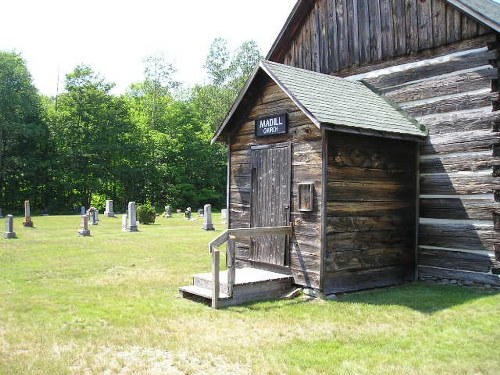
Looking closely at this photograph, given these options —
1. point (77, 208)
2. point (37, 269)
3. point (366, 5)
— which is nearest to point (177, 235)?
point (37, 269)

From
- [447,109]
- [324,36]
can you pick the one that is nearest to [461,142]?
[447,109]

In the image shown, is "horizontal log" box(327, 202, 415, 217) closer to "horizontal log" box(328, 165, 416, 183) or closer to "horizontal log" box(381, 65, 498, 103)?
"horizontal log" box(328, 165, 416, 183)

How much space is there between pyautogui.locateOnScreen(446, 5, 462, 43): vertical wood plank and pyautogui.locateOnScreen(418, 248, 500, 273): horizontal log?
4.73m

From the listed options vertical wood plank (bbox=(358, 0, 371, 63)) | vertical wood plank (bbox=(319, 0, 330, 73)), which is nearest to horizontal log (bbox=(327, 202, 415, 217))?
vertical wood plank (bbox=(358, 0, 371, 63))

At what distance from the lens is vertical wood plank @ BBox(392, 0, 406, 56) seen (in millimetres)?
11414

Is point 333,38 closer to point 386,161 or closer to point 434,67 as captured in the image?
point 434,67

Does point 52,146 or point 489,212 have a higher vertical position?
point 52,146

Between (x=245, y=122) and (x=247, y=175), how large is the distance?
4.09 ft

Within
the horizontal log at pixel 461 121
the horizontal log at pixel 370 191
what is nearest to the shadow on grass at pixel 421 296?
the horizontal log at pixel 370 191

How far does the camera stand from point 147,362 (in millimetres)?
5504

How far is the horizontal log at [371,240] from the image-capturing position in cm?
923

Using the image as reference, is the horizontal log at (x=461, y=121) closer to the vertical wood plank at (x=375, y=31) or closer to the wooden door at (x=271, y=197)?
the vertical wood plank at (x=375, y=31)

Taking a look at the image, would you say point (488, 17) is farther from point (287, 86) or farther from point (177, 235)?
point (177, 235)

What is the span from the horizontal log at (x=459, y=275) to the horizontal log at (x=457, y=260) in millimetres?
75
